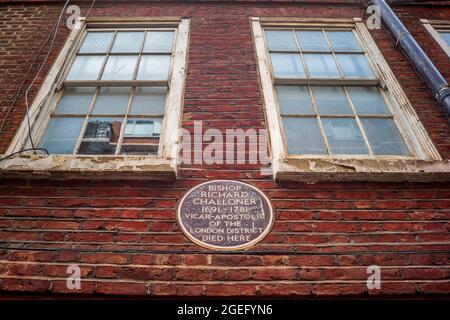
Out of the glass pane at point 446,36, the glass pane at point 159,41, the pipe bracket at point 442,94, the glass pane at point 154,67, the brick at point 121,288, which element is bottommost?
the brick at point 121,288

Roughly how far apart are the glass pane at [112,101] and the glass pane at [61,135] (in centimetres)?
25

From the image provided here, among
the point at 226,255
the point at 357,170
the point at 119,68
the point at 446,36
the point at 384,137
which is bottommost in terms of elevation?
the point at 226,255

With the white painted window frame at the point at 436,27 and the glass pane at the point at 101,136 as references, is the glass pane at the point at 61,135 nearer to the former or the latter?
the glass pane at the point at 101,136

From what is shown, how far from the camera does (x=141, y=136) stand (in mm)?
3008

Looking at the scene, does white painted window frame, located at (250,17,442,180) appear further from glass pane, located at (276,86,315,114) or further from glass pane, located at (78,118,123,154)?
glass pane, located at (78,118,123,154)

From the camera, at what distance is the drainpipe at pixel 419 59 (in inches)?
126

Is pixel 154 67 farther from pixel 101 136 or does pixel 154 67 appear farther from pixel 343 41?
pixel 343 41

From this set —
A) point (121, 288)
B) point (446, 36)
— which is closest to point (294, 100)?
point (121, 288)

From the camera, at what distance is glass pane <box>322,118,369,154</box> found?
2941 mm

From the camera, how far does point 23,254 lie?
2.15m

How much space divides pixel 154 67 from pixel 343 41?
258 centimetres

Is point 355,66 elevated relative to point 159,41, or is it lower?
lower

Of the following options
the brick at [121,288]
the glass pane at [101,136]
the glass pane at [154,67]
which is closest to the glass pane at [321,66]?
the glass pane at [154,67]
